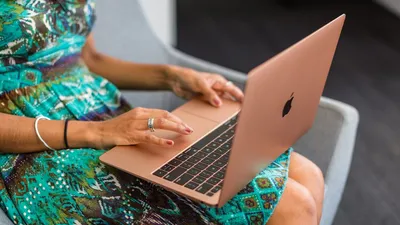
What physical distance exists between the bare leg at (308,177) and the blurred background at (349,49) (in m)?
0.64

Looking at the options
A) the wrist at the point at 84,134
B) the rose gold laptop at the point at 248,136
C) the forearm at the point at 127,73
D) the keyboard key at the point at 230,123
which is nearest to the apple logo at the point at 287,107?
the rose gold laptop at the point at 248,136

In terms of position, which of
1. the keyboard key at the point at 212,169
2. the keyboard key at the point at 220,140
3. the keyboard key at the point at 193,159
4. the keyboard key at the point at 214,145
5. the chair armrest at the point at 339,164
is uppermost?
the keyboard key at the point at 212,169

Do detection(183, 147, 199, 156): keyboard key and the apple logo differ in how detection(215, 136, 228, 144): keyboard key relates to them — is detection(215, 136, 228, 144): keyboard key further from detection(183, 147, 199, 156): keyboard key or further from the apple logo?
the apple logo

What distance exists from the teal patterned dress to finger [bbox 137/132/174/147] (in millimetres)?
74

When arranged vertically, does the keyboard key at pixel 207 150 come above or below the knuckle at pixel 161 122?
below

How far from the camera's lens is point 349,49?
9.36ft

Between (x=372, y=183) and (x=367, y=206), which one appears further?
(x=372, y=183)

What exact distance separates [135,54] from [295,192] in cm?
86

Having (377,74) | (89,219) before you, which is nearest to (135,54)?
(89,219)

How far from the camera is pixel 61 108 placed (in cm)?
118

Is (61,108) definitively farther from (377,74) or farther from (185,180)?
(377,74)

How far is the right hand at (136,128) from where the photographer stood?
3.35 ft

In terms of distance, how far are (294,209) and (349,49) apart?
1996mm

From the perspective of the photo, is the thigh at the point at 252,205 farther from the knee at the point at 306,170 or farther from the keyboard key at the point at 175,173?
the knee at the point at 306,170
